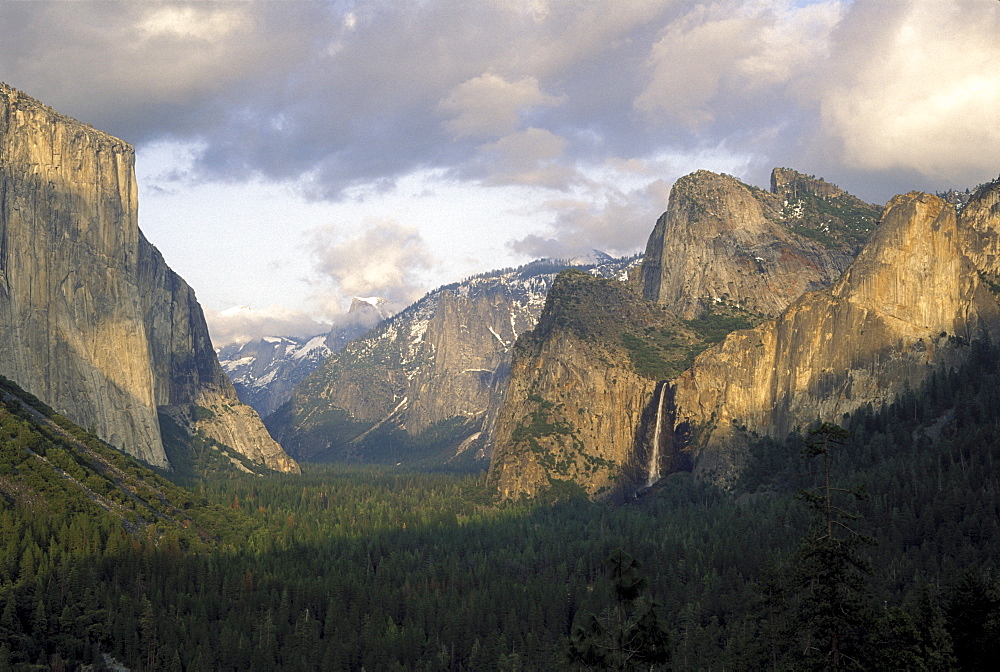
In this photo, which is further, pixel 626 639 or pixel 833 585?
pixel 833 585

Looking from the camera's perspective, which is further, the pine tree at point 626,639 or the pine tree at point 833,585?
the pine tree at point 833,585

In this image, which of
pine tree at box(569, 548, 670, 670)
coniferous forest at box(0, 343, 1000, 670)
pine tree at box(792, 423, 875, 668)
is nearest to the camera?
pine tree at box(569, 548, 670, 670)

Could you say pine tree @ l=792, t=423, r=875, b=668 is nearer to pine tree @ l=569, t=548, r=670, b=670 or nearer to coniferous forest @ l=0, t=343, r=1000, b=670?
pine tree @ l=569, t=548, r=670, b=670

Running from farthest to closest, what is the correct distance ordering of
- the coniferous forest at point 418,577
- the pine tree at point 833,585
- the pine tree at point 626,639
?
the coniferous forest at point 418,577 → the pine tree at point 833,585 → the pine tree at point 626,639

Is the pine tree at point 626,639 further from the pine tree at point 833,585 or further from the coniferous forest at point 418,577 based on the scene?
the coniferous forest at point 418,577

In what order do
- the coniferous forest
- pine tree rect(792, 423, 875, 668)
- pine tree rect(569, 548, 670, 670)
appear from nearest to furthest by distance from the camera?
pine tree rect(569, 548, 670, 670) → pine tree rect(792, 423, 875, 668) → the coniferous forest

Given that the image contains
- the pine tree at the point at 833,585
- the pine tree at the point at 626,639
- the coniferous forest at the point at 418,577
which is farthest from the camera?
the coniferous forest at the point at 418,577

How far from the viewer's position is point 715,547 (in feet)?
577

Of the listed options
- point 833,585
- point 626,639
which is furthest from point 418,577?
point 833,585

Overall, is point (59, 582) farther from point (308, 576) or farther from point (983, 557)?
point (983, 557)

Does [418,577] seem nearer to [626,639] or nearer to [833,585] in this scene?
[626,639]

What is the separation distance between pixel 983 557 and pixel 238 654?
102 metres

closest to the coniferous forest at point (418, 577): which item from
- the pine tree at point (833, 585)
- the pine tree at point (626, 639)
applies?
the pine tree at point (833, 585)

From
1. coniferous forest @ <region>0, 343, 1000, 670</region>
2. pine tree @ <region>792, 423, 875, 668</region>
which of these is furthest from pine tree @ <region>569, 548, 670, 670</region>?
coniferous forest @ <region>0, 343, 1000, 670</region>
